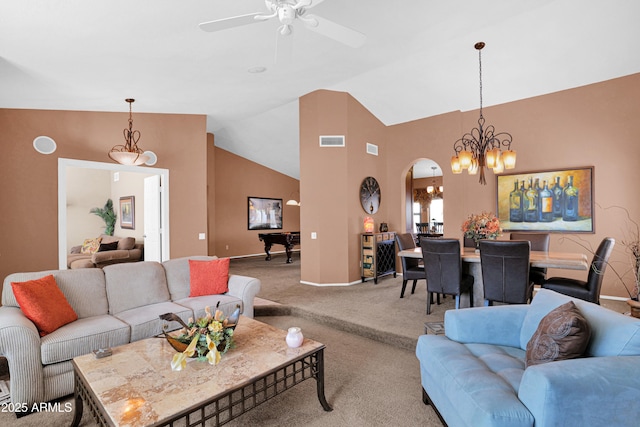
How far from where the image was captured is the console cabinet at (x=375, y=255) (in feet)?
18.8

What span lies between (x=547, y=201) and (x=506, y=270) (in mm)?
2479

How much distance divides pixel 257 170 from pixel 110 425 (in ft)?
30.3

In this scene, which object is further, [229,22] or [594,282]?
[594,282]

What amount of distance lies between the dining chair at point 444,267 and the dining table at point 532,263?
0.15 meters

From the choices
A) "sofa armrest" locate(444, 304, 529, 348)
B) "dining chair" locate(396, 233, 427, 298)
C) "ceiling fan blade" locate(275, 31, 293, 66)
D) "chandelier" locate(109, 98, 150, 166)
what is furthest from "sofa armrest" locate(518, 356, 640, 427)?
"chandelier" locate(109, 98, 150, 166)

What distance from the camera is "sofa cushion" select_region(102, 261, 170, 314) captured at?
3203mm

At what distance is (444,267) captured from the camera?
12.3ft

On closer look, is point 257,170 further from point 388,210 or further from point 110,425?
point 110,425

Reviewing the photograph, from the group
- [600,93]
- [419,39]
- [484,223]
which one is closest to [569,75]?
[600,93]

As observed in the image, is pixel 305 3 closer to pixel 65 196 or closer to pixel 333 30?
pixel 333 30

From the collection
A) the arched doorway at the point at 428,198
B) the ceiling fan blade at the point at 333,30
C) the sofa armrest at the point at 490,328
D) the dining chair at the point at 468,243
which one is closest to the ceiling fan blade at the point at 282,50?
the ceiling fan blade at the point at 333,30

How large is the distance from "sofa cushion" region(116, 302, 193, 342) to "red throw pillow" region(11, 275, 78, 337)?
0.43m

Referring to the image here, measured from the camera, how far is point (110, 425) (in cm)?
150

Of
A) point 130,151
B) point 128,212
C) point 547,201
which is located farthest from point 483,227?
point 128,212
